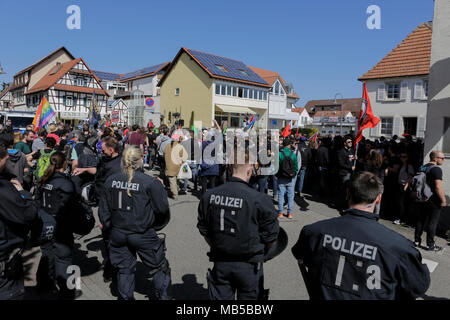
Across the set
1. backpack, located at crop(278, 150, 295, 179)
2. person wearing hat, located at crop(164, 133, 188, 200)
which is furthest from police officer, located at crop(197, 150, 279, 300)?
person wearing hat, located at crop(164, 133, 188, 200)

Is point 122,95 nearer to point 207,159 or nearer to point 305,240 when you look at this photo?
point 207,159

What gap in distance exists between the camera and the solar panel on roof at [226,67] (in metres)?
38.8

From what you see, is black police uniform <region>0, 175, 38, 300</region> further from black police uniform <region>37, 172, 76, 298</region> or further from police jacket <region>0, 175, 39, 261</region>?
black police uniform <region>37, 172, 76, 298</region>

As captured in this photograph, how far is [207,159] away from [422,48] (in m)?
23.1

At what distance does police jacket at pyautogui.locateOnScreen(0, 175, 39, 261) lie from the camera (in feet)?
A: 8.51

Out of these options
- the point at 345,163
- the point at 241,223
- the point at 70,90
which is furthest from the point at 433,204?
the point at 70,90

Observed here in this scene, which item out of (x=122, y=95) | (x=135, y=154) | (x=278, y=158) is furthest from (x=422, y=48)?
(x=122, y=95)

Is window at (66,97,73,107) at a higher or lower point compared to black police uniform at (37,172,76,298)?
higher

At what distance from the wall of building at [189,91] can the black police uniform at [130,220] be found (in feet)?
113

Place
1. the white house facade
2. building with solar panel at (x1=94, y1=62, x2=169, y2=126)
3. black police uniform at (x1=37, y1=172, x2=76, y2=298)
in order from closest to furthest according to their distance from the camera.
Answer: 1. black police uniform at (x1=37, y1=172, x2=76, y2=298)
2. the white house facade
3. building with solar panel at (x1=94, y1=62, x2=169, y2=126)

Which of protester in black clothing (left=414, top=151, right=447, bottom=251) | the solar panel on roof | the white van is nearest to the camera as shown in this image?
protester in black clothing (left=414, top=151, right=447, bottom=251)

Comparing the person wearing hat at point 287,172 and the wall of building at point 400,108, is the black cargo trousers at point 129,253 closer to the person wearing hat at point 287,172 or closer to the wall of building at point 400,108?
the person wearing hat at point 287,172
